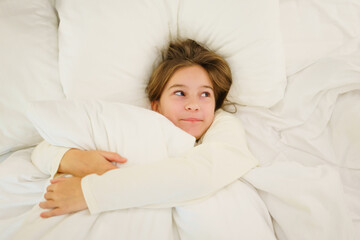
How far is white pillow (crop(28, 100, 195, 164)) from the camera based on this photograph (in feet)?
2.58

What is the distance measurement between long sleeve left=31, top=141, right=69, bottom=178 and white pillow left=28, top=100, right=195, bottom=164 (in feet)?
0.07

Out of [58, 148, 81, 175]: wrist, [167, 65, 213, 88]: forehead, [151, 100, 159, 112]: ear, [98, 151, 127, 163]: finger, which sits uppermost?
[167, 65, 213, 88]: forehead

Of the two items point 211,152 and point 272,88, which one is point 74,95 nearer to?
point 211,152

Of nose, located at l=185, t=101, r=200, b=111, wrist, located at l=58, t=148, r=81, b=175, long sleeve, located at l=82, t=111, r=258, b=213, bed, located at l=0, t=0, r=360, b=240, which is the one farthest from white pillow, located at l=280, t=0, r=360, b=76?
wrist, located at l=58, t=148, r=81, b=175

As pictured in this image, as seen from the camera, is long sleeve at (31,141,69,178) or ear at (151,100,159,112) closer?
long sleeve at (31,141,69,178)

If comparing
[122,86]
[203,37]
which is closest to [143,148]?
[122,86]

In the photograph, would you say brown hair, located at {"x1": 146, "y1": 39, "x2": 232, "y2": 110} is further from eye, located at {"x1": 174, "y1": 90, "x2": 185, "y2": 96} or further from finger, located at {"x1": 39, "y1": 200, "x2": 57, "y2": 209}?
finger, located at {"x1": 39, "y1": 200, "x2": 57, "y2": 209}

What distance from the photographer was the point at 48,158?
80 cm

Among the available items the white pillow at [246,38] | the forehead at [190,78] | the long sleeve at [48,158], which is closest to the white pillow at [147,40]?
the white pillow at [246,38]

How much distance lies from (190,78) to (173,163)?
39cm

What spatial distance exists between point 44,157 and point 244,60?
779mm

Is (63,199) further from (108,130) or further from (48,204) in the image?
(108,130)

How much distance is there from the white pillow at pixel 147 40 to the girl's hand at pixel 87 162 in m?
0.25

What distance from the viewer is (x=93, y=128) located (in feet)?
2.64
